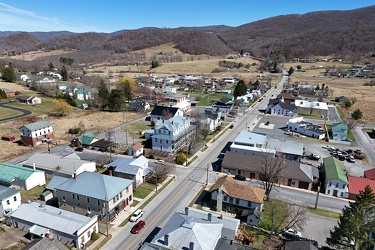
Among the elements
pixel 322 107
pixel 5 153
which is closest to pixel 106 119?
pixel 5 153

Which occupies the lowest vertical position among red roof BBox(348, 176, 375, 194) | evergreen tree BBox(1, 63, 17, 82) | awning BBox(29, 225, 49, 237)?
red roof BBox(348, 176, 375, 194)

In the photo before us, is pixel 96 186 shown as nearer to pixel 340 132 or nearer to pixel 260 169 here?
pixel 260 169

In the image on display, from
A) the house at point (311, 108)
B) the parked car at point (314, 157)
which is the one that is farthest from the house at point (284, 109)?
the parked car at point (314, 157)

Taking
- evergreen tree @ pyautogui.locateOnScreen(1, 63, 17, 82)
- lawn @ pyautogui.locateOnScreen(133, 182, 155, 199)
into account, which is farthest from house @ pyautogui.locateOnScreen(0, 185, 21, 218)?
evergreen tree @ pyautogui.locateOnScreen(1, 63, 17, 82)

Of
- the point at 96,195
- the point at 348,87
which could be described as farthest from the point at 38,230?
the point at 348,87

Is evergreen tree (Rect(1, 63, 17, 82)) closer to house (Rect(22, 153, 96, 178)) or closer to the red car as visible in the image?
house (Rect(22, 153, 96, 178))

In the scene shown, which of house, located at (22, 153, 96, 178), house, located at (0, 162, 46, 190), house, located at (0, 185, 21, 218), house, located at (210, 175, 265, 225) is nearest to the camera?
house, located at (0, 185, 21, 218)

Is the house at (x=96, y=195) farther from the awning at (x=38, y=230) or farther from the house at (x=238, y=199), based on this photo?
the house at (x=238, y=199)

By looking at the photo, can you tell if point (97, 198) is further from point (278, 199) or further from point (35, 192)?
A: point (278, 199)
